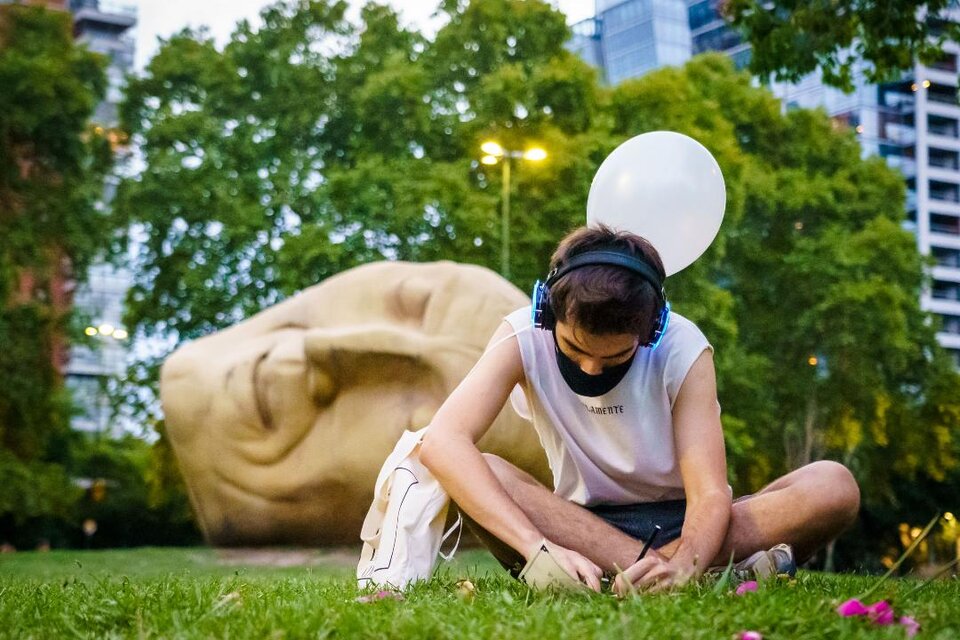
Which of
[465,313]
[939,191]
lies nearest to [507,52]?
[465,313]

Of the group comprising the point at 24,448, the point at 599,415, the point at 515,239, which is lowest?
the point at 24,448

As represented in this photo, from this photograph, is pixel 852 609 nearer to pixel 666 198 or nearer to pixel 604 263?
pixel 604 263

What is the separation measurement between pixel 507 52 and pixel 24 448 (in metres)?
13.2

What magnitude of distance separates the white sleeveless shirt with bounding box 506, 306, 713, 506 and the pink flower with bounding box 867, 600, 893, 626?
4.21 ft

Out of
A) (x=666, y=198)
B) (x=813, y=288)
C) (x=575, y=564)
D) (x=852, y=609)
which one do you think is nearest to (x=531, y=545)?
(x=575, y=564)

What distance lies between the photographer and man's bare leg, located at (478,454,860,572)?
3.92 meters

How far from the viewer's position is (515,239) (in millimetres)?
24219

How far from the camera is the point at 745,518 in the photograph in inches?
159

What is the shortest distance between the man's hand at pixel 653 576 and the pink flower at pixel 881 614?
0.74 meters

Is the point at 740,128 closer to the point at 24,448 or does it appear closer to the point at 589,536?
the point at 24,448

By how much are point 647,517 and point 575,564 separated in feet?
1.90

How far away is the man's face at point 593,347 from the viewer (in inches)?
146

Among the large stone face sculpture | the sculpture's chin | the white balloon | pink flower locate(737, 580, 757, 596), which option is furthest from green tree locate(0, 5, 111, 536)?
pink flower locate(737, 580, 757, 596)

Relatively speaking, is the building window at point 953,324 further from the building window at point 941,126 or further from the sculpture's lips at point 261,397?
the sculpture's lips at point 261,397
